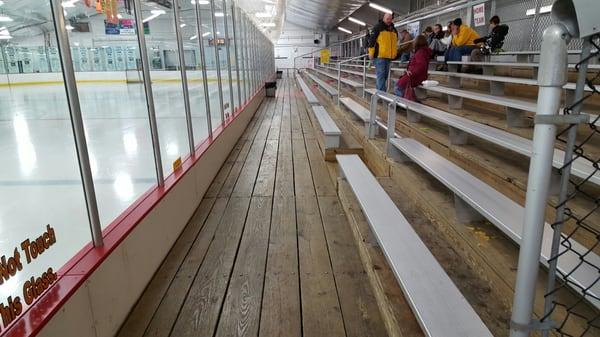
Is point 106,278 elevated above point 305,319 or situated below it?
above

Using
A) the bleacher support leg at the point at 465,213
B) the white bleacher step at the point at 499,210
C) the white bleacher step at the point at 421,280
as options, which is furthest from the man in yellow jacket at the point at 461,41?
the bleacher support leg at the point at 465,213

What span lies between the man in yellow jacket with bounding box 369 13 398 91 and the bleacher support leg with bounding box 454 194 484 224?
3657 millimetres

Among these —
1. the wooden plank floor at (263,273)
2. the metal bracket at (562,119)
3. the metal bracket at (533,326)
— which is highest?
the metal bracket at (562,119)

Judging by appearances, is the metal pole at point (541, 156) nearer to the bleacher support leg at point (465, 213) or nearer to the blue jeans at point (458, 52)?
the bleacher support leg at point (465, 213)

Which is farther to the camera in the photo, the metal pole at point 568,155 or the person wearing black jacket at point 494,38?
the person wearing black jacket at point 494,38

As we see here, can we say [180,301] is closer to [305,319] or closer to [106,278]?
[106,278]

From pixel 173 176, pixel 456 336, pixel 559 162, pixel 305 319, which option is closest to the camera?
pixel 456 336

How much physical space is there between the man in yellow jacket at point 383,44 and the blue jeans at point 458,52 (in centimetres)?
116

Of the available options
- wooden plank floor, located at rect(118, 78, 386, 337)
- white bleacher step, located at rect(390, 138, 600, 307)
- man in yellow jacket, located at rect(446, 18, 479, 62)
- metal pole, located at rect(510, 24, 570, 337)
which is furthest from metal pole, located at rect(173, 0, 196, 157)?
man in yellow jacket, located at rect(446, 18, 479, 62)

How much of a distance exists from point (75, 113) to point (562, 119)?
5.83 ft

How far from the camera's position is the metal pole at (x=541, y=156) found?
0.79m

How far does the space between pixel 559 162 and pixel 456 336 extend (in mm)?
938

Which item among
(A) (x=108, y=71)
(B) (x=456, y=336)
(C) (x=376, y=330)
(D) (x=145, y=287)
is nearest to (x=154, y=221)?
(D) (x=145, y=287)

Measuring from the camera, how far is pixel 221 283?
7.07ft
